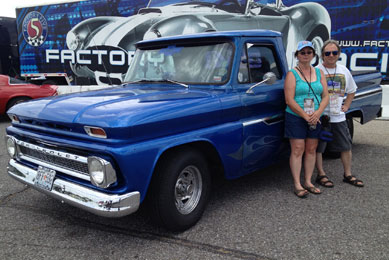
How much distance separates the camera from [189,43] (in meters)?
3.58

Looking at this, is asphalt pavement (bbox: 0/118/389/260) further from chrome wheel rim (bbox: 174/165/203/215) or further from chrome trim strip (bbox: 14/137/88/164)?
chrome trim strip (bbox: 14/137/88/164)

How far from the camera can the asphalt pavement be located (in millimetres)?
2641

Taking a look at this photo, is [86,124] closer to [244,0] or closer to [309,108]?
[309,108]

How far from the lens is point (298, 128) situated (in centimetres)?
361

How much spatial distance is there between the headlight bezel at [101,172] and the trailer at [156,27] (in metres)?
4.10

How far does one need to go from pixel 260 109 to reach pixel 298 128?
1.57 ft

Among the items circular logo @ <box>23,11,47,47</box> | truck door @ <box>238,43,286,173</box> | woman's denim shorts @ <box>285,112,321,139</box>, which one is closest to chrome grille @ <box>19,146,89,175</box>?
truck door @ <box>238,43,286,173</box>

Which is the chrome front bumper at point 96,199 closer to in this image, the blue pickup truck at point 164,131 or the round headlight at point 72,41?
the blue pickup truck at point 164,131

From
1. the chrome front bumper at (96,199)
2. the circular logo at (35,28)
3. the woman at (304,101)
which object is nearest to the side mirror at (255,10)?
the woman at (304,101)

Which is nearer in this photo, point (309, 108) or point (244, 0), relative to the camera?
point (309, 108)

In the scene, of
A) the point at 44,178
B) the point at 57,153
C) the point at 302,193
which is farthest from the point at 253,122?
the point at 44,178

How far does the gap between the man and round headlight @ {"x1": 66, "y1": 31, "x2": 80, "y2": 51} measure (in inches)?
443

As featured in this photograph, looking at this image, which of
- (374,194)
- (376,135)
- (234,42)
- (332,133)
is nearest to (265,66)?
(234,42)

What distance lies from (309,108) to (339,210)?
1.12 m
